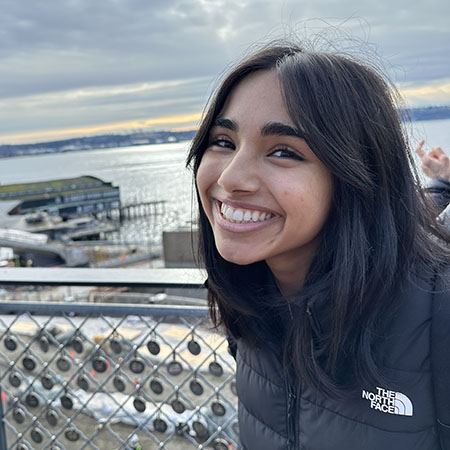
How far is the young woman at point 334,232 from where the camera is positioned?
1289mm

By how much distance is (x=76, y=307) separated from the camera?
2.53 m

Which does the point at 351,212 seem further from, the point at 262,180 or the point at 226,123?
the point at 226,123

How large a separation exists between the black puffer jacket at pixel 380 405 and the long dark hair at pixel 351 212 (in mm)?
44

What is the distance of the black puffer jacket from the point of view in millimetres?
1252

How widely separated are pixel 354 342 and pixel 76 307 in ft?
5.21

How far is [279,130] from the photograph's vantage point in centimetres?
133

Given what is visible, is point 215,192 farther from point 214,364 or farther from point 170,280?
point 214,364

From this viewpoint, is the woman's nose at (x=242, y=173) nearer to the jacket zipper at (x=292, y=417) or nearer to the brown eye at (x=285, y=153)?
the brown eye at (x=285, y=153)

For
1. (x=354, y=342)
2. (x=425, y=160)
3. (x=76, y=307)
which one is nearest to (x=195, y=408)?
(x=76, y=307)

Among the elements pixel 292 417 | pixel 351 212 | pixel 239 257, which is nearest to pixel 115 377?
pixel 292 417

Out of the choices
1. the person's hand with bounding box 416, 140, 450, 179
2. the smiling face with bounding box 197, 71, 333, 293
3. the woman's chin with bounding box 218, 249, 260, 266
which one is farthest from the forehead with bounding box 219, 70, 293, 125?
the person's hand with bounding box 416, 140, 450, 179

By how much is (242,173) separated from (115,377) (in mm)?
1820

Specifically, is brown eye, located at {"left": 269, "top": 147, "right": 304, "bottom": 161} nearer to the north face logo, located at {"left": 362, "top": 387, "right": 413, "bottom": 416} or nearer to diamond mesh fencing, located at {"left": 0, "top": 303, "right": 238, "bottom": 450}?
the north face logo, located at {"left": 362, "top": 387, "right": 413, "bottom": 416}

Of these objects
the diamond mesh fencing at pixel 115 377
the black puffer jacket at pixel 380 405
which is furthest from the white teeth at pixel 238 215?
the diamond mesh fencing at pixel 115 377
